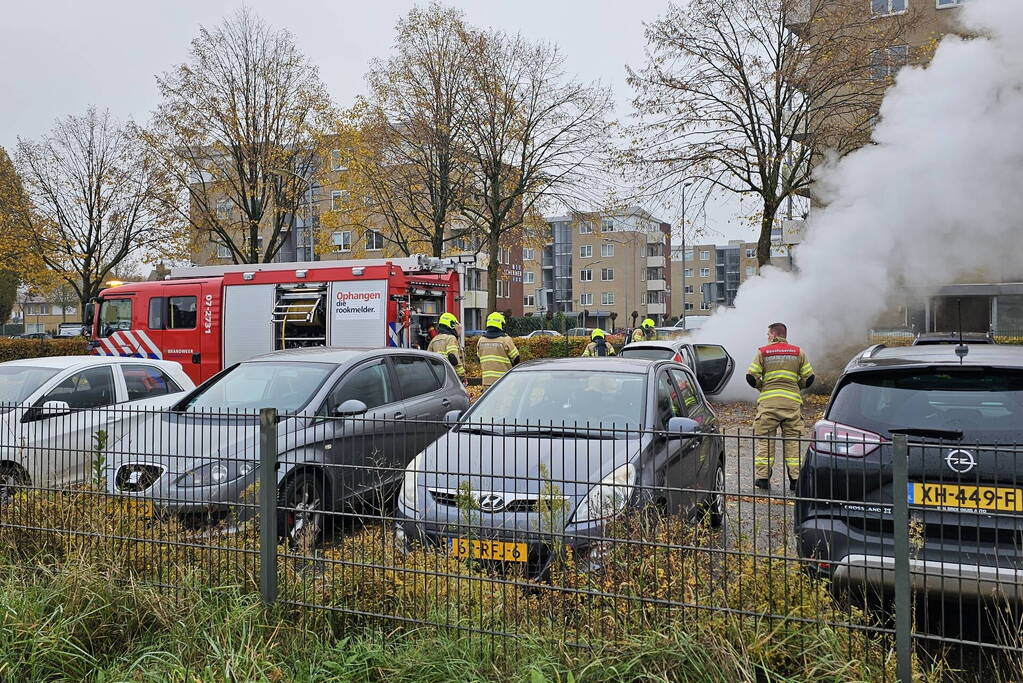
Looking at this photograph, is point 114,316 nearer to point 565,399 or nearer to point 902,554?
point 565,399

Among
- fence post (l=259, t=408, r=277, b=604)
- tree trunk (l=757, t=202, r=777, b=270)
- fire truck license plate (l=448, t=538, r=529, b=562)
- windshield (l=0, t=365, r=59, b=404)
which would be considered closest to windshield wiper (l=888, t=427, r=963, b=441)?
fire truck license plate (l=448, t=538, r=529, b=562)

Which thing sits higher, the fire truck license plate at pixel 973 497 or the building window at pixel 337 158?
the building window at pixel 337 158

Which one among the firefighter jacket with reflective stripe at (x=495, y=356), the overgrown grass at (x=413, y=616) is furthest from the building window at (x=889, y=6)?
the overgrown grass at (x=413, y=616)

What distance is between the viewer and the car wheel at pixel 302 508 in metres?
3.82

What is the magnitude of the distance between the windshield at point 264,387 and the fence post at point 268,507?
2979 mm

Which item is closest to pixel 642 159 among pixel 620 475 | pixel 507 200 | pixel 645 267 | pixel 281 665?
pixel 507 200

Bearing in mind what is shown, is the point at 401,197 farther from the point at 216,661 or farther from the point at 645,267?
the point at 645,267

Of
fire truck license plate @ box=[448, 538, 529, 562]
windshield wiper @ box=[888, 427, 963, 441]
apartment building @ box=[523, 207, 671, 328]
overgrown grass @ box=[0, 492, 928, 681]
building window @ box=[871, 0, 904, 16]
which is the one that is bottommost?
overgrown grass @ box=[0, 492, 928, 681]

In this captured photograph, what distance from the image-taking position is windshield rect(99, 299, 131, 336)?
17.3 metres

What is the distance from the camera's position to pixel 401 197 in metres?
25.3

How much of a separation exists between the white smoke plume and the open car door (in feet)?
1.63

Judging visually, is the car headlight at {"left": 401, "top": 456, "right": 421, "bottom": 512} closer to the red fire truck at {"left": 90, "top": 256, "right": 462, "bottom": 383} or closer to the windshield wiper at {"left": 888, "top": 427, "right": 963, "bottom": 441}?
the windshield wiper at {"left": 888, "top": 427, "right": 963, "bottom": 441}

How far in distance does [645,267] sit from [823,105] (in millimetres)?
64296

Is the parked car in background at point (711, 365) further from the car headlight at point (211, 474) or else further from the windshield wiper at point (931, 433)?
the car headlight at point (211, 474)
